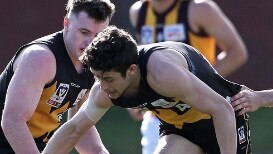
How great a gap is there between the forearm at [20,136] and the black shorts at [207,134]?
0.85 meters

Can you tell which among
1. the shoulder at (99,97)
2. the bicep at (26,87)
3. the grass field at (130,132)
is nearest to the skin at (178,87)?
the shoulder at (99,97)

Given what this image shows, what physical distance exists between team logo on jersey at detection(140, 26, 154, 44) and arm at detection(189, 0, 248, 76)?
1.23 ft

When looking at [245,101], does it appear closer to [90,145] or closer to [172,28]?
[90,145]

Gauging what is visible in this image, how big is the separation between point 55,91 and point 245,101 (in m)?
1.14

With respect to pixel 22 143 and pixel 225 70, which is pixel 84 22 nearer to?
pixel 22 143

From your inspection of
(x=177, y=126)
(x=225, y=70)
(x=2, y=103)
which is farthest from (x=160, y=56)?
(x=225, y=70)

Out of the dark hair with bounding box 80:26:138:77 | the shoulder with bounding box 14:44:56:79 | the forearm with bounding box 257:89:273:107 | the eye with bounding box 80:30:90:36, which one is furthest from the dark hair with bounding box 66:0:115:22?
the forearm with bounding box 257:89:273:107

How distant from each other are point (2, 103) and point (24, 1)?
7227 mm

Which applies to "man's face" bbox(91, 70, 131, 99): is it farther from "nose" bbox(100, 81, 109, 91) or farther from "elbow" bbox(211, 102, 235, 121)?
"elbow" bbox(211, 102, 235, 121)

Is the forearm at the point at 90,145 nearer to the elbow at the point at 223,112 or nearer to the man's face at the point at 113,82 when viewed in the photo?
the man's face at the point at 113,82

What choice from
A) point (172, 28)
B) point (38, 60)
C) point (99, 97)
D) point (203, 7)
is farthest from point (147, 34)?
point (99, 97)

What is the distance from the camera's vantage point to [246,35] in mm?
12273

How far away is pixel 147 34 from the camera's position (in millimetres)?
6809

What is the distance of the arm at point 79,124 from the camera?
191 inches
